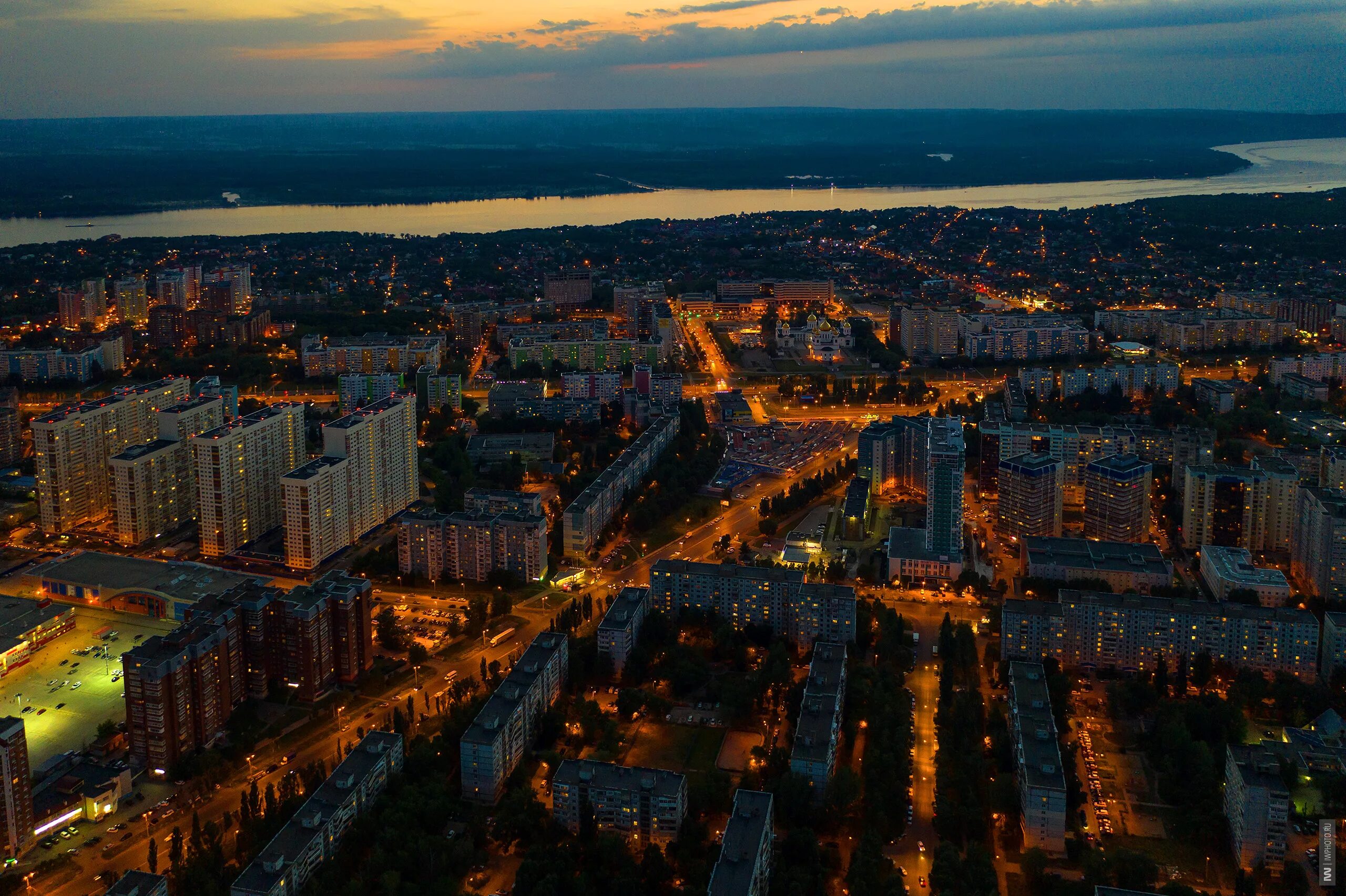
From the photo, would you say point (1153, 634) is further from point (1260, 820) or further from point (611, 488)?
point (611, 488)

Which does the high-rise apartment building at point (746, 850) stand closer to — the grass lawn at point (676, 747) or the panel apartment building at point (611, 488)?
the grass lawn at point (676, 747)

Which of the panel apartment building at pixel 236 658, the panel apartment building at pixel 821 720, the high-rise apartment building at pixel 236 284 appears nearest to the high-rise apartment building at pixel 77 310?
the high-rise apartment building at pixel 236 284

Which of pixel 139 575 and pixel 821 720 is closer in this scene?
pixel 821 720

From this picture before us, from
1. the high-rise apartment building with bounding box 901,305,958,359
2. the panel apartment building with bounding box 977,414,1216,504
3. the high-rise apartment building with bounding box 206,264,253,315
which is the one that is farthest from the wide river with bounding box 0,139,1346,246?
the panel apartment building with bounding box 977,414,1216,504

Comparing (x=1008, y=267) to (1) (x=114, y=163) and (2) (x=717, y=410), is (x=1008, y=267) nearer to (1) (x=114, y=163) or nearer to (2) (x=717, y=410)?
(2) (x=717, y=410)

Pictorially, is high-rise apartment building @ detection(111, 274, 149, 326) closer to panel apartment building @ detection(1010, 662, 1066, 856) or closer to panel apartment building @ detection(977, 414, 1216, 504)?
panel apartment building @ detection(977, 414, 1216, 504)

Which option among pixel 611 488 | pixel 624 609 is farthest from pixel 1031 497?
pixel 624 609
